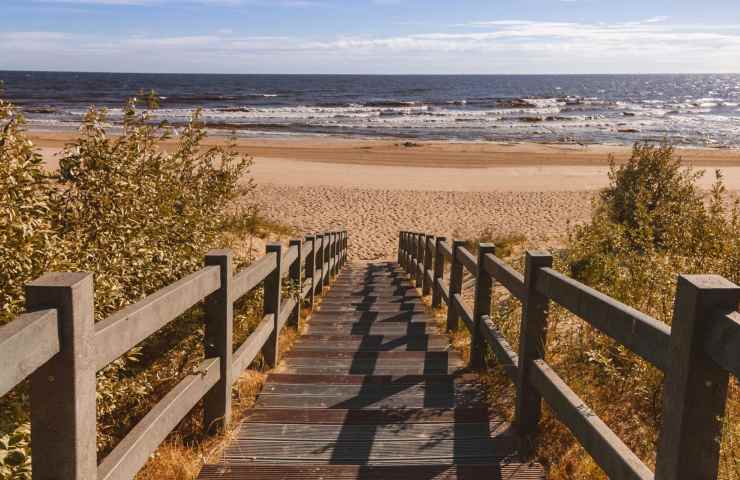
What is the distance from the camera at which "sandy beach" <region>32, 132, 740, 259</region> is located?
2022cm

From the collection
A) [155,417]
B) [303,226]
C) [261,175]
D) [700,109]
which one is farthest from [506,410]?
[700,109]

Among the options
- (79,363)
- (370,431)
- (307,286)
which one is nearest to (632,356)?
(370,431)

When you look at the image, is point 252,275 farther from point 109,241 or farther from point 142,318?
point 142,318

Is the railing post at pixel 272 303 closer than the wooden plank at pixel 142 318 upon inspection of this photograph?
No

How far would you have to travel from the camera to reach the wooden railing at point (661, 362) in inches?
89.6

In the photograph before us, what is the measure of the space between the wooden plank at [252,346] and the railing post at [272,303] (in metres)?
0.09

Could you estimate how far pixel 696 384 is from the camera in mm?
2316

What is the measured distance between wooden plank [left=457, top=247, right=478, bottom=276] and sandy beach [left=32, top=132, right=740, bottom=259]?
443 cm

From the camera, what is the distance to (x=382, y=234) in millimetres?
20172

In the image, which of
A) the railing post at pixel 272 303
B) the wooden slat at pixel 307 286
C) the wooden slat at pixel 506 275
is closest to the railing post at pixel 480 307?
the wooden slat at pixel 506 275

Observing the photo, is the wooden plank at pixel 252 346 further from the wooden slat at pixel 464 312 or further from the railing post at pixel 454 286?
the railing post at pixel 454 286

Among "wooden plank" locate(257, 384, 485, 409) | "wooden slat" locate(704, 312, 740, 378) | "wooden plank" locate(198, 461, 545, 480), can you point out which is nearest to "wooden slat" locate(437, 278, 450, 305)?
"wooden plank" locate(257, 384, 485, 409)

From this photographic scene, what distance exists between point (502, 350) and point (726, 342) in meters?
2.59

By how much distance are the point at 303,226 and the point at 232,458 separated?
1571 centimetres
